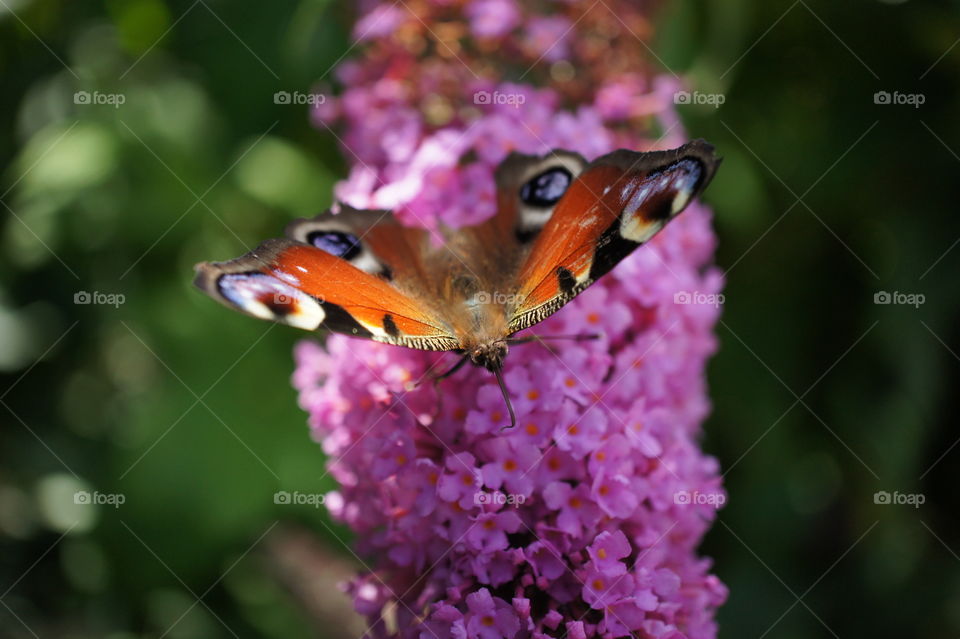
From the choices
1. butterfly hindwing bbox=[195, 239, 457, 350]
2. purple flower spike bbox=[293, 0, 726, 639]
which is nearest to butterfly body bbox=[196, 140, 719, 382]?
butterfly hindwing bbox=[195, 239, 457, 350]

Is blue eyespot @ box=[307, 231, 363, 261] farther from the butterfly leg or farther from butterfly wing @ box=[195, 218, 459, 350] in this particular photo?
the butterfly leg

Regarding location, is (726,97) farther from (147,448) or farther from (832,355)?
(147,448)

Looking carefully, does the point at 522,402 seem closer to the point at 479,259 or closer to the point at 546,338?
the point at 546,338

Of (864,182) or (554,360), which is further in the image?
(864,182)

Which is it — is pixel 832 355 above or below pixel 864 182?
below

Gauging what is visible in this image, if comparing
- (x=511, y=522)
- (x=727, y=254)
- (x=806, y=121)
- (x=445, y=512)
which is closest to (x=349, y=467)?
(x=445, y=512)

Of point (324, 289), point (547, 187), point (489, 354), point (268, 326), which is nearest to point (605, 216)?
point (547, 187)
